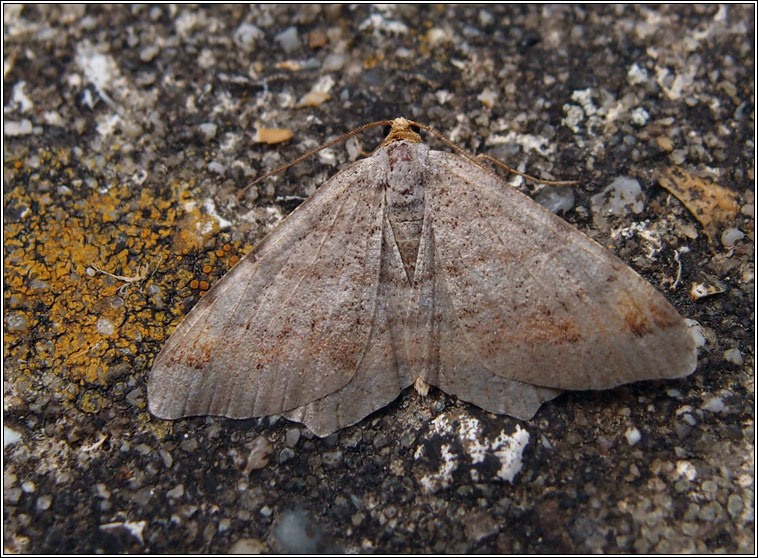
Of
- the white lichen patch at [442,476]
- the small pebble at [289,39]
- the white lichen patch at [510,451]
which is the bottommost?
the white lichen patch at [442,476]

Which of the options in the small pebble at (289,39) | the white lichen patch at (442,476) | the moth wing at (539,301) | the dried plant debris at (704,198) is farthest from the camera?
the small pebble at (289,39)

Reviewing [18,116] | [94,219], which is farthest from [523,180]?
[18,116]

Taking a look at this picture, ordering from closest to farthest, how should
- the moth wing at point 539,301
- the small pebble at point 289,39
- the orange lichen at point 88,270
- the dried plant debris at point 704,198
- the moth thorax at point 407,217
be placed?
the moth wing at point 539,301 → the moth thorax at point 407,217 → the orange lichen at point 88,270 → the dried plant debris at point 704,198 → the small pebble at point 289,39

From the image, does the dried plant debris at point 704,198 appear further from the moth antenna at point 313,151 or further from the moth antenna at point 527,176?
the moth antenna at point 313,151

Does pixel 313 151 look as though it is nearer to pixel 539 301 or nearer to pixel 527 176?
pixel 527 176

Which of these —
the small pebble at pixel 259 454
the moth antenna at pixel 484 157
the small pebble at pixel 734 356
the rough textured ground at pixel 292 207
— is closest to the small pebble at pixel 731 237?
the rough textured ground at pixel 292 207

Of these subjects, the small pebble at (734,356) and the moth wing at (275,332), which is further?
the small pebble at (734,356)
